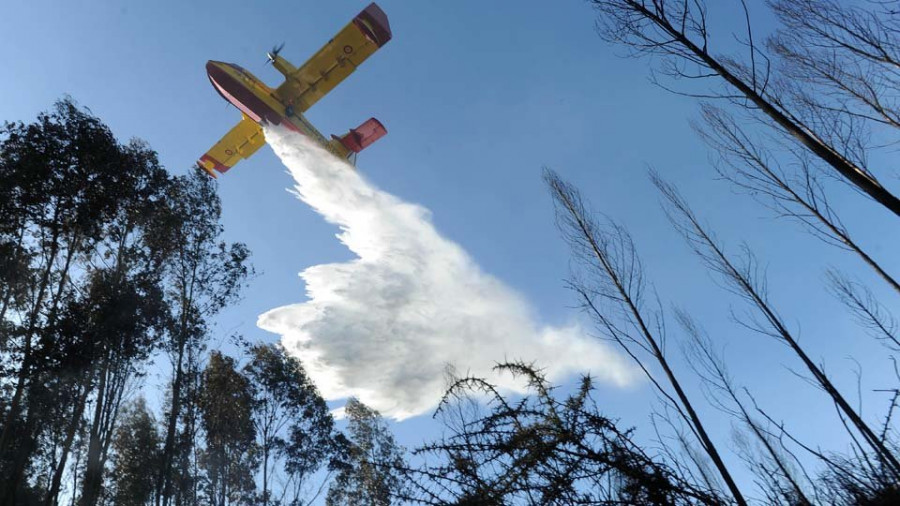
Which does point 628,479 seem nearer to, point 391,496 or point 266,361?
point 391,496

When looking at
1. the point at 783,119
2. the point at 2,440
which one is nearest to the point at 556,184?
the point at 783,119

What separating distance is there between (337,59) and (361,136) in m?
5.64

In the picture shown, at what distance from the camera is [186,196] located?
16.0 metres

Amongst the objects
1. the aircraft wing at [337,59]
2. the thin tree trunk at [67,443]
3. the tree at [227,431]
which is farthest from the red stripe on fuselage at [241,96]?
the thin tree trunk at [67,443]

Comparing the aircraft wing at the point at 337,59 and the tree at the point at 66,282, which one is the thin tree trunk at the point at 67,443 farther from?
the aircraft wing at the point at 337,59

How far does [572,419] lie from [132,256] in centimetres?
1558

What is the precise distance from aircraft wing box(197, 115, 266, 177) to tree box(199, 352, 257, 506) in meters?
14.1

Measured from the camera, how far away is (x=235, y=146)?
1052 inches

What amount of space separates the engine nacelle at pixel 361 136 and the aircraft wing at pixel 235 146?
472 cm

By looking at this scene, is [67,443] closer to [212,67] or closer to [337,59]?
[212,67]

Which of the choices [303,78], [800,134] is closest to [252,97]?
[303,78]

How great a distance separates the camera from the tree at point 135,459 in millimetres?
18156

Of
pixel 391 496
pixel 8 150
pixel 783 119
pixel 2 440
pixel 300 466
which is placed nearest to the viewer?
pixel 391 496

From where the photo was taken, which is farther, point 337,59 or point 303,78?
point 303,78
